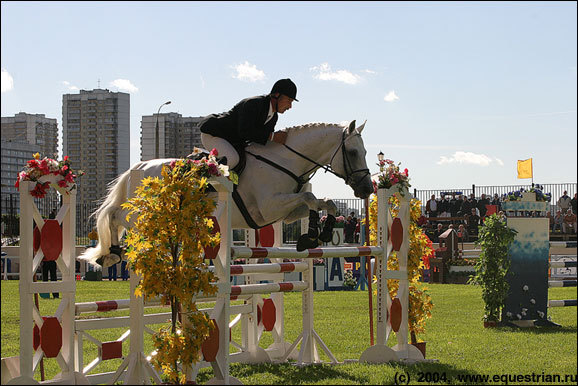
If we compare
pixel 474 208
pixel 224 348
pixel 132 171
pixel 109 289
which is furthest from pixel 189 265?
pixel 474 208

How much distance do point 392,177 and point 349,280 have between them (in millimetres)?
10538

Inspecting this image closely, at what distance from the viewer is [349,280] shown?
55.2 feet

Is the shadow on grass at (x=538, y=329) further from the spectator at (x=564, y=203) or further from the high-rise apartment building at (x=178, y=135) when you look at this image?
the high-rise apartment building at (x=178, y=135)

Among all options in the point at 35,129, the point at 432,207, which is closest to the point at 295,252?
the point at 432,207

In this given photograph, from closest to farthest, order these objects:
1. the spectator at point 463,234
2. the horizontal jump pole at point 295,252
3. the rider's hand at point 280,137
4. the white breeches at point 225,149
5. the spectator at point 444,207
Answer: the horizontal jump pole at point 295,252 → the white breeches at point 225,149 → the rider's hand at point 280,137 → the spectator at point 463,234 → the spectator at point 444,207

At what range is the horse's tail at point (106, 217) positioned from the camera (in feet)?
18.3

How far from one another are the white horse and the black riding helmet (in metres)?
0.44

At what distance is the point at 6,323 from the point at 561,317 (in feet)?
24.8

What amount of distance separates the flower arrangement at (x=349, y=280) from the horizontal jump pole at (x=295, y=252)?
10466 mm

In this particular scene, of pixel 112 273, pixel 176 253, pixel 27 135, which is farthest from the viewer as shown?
pixel 27 135

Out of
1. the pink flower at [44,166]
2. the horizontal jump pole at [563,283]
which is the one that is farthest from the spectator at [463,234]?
the pink flower at [44,166]

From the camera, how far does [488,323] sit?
9164mm

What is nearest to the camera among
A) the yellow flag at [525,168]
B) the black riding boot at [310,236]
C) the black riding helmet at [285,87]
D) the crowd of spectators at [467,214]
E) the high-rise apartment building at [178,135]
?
the black riding boot at [310,236]

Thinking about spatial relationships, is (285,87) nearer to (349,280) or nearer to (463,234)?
(349,280)
